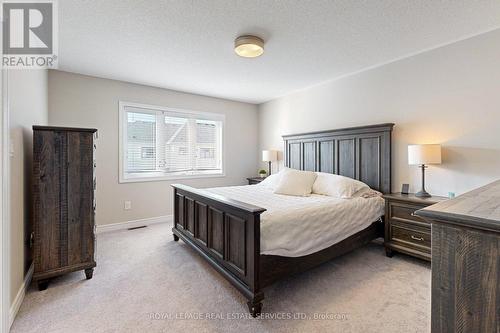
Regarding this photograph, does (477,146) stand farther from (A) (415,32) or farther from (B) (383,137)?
(A) (415,32)

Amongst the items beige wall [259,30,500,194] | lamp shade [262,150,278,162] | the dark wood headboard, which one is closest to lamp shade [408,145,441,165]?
beige wall [259,30,500,194]

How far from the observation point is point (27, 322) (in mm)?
1668

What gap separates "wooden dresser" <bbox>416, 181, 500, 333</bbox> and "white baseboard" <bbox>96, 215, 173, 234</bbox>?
4.08m

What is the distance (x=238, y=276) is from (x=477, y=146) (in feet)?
9.17

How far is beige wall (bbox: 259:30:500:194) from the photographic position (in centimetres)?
239

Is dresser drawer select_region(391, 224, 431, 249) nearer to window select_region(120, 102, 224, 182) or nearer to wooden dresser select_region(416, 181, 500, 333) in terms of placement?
wooden dresser select_region(416, 181, 500, 333)

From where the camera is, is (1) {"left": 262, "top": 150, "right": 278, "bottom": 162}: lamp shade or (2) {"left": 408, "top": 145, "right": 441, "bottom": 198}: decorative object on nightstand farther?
(1) {"left": 262, "top": 150, "right": 278, "bottom": 162}: lamp shade

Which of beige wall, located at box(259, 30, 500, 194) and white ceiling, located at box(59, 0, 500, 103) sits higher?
white ceiling, located at box(59, 0, 500, 103)

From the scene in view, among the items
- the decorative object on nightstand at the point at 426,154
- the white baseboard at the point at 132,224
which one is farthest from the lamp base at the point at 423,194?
the white baseboard at the point at 132,224

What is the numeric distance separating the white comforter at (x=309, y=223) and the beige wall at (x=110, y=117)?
2.15 m

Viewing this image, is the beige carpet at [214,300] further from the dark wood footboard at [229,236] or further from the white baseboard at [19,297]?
the dark wood footboard at [229,236]

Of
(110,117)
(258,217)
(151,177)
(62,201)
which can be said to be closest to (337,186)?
(258,217)

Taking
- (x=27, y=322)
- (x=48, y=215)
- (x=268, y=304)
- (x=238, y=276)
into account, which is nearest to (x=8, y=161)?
(x=48, y=215)

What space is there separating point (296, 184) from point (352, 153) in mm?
1014
